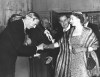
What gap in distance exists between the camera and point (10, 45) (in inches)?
140

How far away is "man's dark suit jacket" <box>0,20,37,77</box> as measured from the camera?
139 inches

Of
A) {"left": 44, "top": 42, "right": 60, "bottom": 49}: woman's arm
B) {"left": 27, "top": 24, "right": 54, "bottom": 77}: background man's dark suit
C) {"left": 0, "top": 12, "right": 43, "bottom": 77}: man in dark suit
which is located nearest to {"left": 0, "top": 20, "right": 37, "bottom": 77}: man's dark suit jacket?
{"left": 0, "top": 12, "right": 43, "bottom": 77}: man in dark suit

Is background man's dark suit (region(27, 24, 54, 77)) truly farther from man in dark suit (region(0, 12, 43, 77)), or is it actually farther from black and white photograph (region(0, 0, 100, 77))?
man in dark suit (region(0, 12, 43, 77))

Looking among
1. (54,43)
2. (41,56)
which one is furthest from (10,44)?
(41,56)

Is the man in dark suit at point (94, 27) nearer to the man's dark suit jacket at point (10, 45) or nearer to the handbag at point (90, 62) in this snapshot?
the handbag at point (90, 62)

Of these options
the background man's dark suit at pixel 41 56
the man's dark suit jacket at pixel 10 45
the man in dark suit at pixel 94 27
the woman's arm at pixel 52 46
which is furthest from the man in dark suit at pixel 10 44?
the man in dark suit at pixel 94 27

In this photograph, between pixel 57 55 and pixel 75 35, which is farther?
pixel 57 55

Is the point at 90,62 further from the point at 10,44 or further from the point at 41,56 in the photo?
the point at 10,44

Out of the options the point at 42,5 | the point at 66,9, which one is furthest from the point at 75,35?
the point at 42,5

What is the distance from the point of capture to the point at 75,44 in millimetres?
3834

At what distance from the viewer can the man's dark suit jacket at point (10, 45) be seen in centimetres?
354

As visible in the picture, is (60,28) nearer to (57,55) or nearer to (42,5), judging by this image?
(57,55)

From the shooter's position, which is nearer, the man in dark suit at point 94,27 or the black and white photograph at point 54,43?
the black and white photograph at point 54,43

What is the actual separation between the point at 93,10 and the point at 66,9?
0.56 meters
